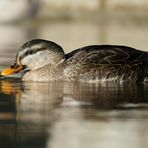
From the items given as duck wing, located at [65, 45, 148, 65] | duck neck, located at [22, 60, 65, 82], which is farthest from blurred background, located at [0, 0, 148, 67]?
duck wing, located at [65, 45, 148, 65]

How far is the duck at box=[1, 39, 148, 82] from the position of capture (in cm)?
1165

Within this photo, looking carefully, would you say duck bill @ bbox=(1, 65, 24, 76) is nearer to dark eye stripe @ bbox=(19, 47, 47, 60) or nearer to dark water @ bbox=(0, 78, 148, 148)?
dark eye stripe @ bbox=(19, 47, 47, 60)

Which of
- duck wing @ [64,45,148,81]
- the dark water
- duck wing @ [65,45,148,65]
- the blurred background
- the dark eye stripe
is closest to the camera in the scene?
the dark water

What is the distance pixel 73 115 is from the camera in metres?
8.87

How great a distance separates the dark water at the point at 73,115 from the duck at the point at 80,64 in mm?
218

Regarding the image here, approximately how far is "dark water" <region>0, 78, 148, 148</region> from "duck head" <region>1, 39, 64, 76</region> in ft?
1.38

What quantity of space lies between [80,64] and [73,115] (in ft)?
9.79

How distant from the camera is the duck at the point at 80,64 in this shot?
11.6 meters

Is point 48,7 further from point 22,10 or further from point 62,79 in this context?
point 62,79

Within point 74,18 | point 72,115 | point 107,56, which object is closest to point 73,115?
point 72,115

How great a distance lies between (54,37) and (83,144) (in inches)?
561

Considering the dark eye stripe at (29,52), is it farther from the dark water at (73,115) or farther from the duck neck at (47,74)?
the dark water at (73,115)

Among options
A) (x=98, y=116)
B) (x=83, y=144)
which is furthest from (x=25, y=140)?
(x=98, y=116)

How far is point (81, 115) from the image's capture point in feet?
29.1
